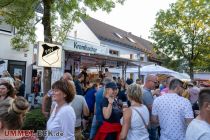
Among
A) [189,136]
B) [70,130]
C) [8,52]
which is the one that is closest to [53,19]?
[8,52]

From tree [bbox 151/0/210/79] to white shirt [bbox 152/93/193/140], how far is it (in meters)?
25.6

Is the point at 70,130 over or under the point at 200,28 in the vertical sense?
under

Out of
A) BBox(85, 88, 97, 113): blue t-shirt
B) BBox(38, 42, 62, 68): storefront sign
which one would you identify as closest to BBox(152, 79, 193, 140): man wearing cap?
BBox(85, 88, 97, 113): blue t-shirt

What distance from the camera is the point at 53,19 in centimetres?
1391

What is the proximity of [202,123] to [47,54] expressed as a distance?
5.43m

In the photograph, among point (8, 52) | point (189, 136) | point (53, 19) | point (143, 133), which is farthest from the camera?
point (8, 52)

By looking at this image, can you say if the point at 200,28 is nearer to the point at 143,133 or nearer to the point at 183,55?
the point at 183,55

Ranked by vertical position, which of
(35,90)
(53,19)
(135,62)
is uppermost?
(53,19)

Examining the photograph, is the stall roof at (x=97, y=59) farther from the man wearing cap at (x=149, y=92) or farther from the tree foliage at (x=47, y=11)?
the man wearing cap at (x=149, y=92)

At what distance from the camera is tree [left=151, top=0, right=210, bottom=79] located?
30.1 meters

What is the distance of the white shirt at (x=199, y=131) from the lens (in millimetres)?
3014

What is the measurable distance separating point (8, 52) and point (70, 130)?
1584 cm

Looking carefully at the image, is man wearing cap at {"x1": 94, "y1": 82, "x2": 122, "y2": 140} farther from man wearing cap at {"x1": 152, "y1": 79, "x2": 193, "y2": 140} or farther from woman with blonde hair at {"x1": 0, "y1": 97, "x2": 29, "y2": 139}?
woman with blonde hair at {"x1": 0, "y1": 97, "x2": 29, "y2": 139}

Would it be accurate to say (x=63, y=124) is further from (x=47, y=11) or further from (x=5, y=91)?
(x=47, y=11)
